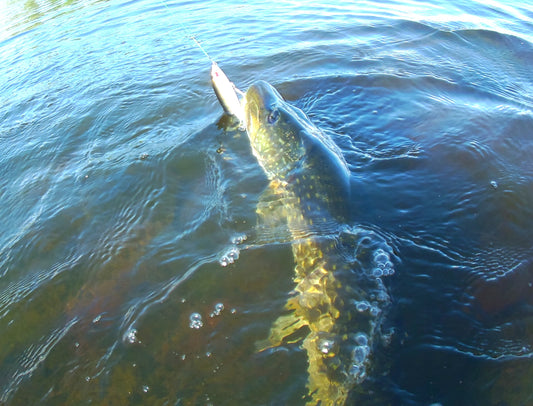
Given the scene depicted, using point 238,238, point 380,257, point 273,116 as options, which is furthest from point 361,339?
point 273,116

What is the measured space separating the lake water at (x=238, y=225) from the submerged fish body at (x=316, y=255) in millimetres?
118

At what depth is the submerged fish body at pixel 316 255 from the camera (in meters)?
2.57

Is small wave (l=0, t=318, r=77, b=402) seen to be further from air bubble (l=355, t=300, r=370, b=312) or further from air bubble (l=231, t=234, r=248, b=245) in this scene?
air bubble (l=355, t=300, r=370, b=312)

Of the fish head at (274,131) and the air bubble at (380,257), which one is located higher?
the fish head at (274,131)

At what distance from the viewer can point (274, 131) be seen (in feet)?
13.6

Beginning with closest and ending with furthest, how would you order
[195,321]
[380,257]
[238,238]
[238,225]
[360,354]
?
[360,354]
[195,321]
[380,257]
[238,238]
[238,225]

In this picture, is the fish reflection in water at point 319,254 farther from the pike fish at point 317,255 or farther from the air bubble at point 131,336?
the air bubble at point 131,336

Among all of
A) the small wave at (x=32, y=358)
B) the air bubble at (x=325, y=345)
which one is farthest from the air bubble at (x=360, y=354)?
the small wave at (x=32, y=358)

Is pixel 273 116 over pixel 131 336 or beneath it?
over

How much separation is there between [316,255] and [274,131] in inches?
65.2

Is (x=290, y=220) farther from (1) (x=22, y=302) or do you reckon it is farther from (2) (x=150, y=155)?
(1) (x=22, y=302)

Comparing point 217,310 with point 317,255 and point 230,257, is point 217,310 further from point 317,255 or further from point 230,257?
point 317,255

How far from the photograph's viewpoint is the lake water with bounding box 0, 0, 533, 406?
101 inches

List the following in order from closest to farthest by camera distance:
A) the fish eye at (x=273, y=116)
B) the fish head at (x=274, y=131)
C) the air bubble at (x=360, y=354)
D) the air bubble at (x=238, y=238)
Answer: the air bubble at (x=360, y=354), the air bubble at (x=238, y=238), the fish head at (x=274, y=131), the fish eye at (x=273, y=116)
